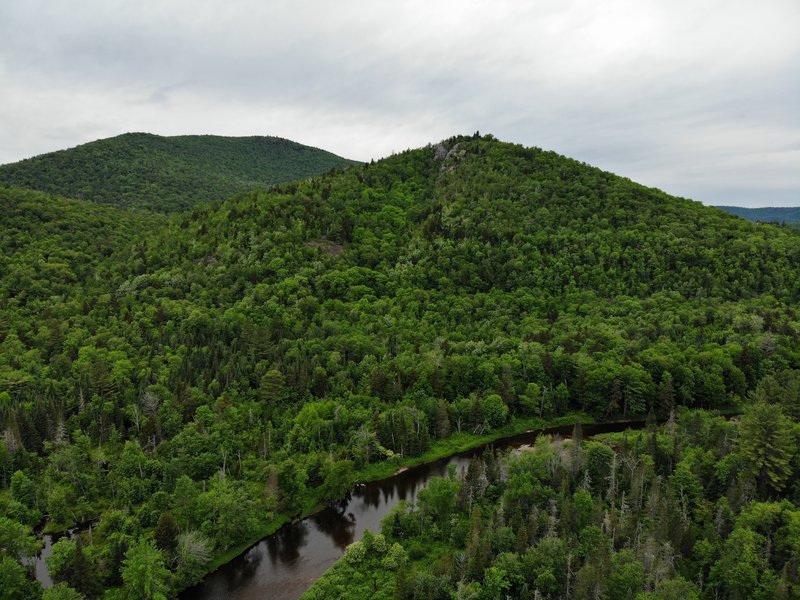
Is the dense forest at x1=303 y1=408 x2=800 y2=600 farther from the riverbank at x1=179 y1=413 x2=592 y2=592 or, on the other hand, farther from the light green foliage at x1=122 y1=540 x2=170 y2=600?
the light green foliage at x1=122 y1=540 x2=170 y2=600

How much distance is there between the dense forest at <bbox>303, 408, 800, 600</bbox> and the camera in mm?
55375

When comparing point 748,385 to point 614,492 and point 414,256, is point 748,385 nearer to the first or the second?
point 614,492

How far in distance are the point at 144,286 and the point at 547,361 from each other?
11020cm

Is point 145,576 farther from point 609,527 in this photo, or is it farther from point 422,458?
point 609,527

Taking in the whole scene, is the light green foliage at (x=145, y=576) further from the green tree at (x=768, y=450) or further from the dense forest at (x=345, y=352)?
the green tree at (x=768, y=450)

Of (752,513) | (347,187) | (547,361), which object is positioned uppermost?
(347,187)

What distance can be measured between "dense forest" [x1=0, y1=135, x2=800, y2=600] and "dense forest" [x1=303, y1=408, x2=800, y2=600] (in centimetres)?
78

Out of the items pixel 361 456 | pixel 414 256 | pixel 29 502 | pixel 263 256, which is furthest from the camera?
pixel 414 256

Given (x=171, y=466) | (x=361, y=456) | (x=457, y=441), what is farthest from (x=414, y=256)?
(x=171, y=466)

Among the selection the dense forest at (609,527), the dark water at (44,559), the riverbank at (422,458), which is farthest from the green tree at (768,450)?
the dark water at (44,559)

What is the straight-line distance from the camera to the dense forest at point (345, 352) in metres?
70.0

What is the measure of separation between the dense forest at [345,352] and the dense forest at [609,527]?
2.58 feet

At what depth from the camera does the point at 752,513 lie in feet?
203

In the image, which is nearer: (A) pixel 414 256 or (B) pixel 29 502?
(B) pixel 29 502
